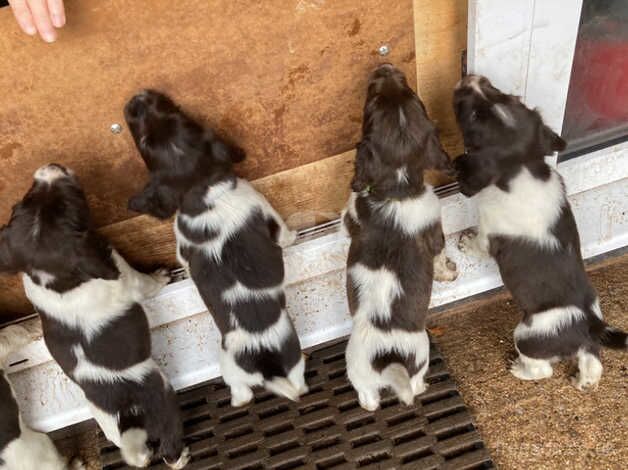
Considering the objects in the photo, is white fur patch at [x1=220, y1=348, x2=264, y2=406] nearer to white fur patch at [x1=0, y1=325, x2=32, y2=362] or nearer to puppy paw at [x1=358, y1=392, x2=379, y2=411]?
puppy paw at [x1=358, y1=392, x2=379, y2=411]

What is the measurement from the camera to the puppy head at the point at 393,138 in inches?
95.6

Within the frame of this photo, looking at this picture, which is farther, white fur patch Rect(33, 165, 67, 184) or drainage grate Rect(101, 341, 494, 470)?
drainage grate Rect(101, 341, 494, 470)

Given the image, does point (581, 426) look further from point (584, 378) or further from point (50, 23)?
point (50, 23)

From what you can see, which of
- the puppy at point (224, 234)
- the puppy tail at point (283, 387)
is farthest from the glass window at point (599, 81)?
the puppy tail at point (283, 387)

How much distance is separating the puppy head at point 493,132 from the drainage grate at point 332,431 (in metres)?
1.19

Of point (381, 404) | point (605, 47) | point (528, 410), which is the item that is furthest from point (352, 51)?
point (528, 410)

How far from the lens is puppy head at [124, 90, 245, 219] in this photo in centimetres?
241

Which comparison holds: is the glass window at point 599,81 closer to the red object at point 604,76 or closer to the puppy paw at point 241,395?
the red object at point 604,76

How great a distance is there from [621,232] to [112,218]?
2.79 metres

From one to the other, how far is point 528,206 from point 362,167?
2.56 feet

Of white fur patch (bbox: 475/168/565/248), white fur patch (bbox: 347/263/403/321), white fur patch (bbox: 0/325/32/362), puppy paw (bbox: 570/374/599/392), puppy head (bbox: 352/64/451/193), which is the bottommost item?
puppy paw (bbox: 570/374/599/392)

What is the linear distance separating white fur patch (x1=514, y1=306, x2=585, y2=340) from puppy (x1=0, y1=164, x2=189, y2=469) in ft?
5.75

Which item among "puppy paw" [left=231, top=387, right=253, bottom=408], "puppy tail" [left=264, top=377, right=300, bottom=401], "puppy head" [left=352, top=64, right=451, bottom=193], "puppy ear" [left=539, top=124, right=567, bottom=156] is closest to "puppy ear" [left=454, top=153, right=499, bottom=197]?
"puppy head" [left=352, top=64, right=451, bottom=193]

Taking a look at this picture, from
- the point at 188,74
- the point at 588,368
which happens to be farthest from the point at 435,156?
the point at 588,368
